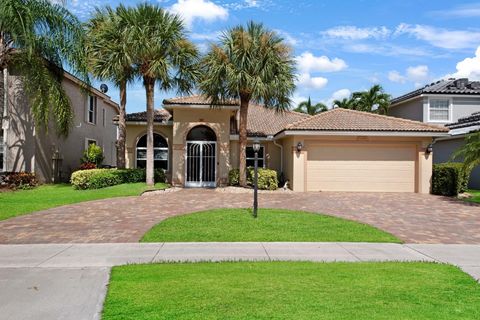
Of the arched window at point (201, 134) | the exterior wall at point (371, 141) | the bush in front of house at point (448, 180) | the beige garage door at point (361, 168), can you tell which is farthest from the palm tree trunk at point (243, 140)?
the bush in front of house at point (448, 180)

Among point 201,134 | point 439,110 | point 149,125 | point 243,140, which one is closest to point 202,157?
point 201,134

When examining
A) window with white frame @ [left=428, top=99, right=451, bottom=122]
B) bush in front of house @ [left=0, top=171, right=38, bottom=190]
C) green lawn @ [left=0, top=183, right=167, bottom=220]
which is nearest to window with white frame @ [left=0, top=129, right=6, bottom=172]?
bush in front of house @ [left=0, top=171, right=38, bottom=190]

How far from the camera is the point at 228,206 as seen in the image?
14211mm

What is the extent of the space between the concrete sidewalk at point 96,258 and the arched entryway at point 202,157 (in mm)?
13872

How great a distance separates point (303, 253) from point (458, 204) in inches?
426

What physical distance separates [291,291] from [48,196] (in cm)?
1404

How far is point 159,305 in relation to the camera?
4762mm

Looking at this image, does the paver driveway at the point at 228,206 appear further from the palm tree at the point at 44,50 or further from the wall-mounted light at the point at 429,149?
the palm tree at the point at 44,50

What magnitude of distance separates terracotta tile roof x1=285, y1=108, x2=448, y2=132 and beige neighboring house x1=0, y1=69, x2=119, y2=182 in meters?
Result: 11.5

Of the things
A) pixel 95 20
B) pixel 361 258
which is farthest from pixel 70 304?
pixel 95 20

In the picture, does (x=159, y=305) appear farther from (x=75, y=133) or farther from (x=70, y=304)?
(x=75, y=133)

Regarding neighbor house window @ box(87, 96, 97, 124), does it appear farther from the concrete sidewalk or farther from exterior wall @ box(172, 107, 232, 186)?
the concrete sidewalk

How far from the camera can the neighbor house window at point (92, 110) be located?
26.3m

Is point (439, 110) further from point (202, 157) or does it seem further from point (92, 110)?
point (92, 110)
